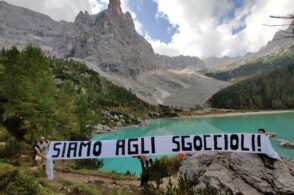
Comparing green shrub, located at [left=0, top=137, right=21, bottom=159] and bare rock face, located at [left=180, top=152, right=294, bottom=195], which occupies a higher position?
green shrub, located at [left=0, top=137, right=21, bottom=159]

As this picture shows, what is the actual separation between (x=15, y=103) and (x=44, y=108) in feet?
10.5

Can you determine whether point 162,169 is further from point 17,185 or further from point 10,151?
point 10,151

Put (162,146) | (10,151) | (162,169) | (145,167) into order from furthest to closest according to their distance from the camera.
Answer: (10,151), (162,169), (162,146), (145,167)

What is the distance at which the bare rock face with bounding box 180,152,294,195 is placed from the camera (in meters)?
15.4

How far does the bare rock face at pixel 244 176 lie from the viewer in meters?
15.4

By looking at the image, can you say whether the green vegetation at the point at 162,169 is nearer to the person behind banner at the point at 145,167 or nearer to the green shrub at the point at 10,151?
the person behind banner at the point at 145,167

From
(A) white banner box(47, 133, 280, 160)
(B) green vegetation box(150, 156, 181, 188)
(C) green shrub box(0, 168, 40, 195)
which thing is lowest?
(B) green vegetation box(150, 156, 181, 188)

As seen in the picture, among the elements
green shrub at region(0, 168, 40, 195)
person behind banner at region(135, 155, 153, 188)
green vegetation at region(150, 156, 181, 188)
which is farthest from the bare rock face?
green shrub at region(0, 168, 40, 195)

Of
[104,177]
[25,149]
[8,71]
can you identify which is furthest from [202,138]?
[8,71]

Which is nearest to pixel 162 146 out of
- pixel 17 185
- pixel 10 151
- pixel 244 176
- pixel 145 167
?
pixel 145 167

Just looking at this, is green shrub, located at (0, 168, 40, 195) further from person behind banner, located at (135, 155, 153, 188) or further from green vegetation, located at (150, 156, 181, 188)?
green vegetation, located at (150, 156, 181, 188)

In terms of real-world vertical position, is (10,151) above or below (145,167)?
above

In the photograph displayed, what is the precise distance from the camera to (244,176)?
637 inches

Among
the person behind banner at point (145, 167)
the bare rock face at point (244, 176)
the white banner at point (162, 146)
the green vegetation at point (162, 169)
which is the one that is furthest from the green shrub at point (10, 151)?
the bare rock face at point (244, 176)
